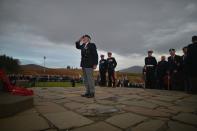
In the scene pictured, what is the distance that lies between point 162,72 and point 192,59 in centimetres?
292

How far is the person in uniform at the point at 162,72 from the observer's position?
32.3 ft

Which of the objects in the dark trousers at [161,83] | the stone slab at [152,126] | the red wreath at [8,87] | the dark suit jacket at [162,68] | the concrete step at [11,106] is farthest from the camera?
the dark trousers at [161,83]

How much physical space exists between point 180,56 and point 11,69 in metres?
53.2

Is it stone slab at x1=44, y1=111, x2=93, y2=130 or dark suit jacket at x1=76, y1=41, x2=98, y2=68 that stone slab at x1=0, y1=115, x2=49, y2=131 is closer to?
stone slab at x1=44, y1=111, x2=93, y2=130

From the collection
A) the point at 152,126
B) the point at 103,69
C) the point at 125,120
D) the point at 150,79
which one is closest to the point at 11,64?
the point at 103,69

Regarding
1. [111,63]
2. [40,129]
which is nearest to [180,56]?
[111,63]

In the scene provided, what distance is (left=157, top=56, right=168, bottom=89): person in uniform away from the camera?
32.3ft

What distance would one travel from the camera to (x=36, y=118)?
3.21m

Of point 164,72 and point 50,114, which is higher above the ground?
point 164,72

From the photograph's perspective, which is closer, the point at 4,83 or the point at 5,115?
the point at 5,115

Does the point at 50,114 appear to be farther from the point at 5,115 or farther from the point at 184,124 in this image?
the point at 184,124

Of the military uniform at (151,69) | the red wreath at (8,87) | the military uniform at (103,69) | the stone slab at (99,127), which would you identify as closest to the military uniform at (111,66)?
the military uniform at (103,69)

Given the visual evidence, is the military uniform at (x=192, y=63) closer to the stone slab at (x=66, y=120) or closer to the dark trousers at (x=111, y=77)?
the dark trousers at (x=111, y=77)

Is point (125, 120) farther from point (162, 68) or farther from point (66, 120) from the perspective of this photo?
point (162, 68)
